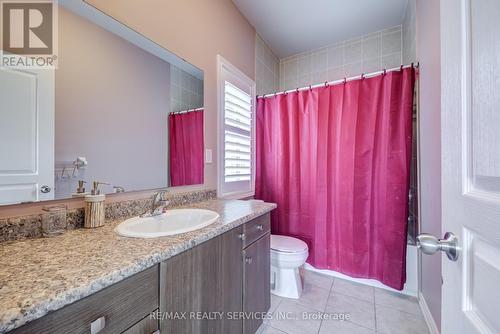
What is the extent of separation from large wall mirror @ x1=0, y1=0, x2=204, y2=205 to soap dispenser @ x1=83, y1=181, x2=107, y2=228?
0.28 ft

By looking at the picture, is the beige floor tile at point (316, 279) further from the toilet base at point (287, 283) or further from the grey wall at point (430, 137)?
the grey wall at point (430, 137)

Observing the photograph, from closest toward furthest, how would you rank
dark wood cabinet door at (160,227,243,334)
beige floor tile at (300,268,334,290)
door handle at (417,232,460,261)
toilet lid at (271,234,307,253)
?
door handle at (417,232,460,261), dark wood cabinet door at (160,227,243,334), toilet lid at (271,234,307,253), beige floor tile at (300,268,334,290)

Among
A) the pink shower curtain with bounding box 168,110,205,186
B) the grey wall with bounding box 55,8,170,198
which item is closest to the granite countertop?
the grey wall with bounding box 55,8,170,198

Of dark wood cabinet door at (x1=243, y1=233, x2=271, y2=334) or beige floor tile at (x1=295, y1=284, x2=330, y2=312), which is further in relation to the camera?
beige floor tile at (x1=295, y1=284, x2=330, y2=312)

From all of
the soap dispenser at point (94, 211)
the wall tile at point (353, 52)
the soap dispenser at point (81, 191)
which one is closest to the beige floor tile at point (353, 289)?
the soap dispenser at point (94, 211)

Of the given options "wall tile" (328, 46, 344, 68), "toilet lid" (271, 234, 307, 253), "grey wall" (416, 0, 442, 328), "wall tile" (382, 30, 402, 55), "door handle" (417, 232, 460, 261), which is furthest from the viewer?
"wall tile" (328, 46, 344, 68)

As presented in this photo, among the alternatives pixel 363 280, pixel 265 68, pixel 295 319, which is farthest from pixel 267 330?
pixel 265 68

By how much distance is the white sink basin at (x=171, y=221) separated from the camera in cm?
94

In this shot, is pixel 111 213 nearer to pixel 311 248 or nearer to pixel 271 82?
pixel 311 248

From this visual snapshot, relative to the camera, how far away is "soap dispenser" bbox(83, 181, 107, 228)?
2.85ft

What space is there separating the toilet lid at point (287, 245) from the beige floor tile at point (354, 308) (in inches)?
18.5

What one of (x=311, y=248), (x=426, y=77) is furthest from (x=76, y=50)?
(x=311, y=248)

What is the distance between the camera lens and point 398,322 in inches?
56.3

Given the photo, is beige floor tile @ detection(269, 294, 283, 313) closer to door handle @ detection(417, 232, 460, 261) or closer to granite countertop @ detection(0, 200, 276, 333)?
granite countertop @ detection(0, 200, 276, 333)
